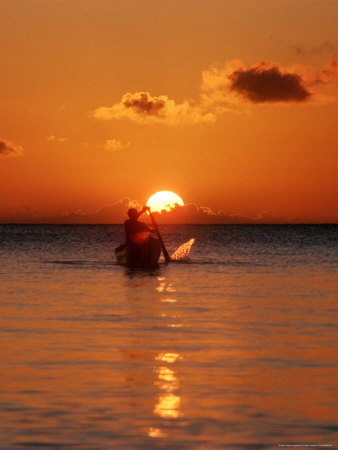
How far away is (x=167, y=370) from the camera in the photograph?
12945 mm

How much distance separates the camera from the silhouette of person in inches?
1417

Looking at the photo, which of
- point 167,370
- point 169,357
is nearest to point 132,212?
point 169,357

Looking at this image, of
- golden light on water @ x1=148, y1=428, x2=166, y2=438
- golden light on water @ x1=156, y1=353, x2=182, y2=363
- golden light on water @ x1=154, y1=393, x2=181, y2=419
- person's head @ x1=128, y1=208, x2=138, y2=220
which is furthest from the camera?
person's head @ x1=128, y1=208, x2=138, y2=220

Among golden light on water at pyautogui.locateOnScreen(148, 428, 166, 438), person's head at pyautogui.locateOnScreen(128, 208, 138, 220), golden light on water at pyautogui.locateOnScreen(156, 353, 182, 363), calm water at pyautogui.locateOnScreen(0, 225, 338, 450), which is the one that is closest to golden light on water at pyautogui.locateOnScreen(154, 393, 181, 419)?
calm water at pyautogui.locateOnScreen(0, 225, 338, 450)

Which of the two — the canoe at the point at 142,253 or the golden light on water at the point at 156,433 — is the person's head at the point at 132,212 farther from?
the golden light on water at the point at 156,433

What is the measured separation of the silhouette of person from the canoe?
297mm

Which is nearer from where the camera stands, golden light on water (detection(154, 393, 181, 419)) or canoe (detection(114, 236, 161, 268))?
golden light on water (detection(154, 393, 181, 419))

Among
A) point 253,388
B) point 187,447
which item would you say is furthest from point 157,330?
point 187,447

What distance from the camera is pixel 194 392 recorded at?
11242mm

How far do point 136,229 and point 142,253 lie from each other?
235cm

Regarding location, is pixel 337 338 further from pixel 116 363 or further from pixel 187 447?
pixel 187 447

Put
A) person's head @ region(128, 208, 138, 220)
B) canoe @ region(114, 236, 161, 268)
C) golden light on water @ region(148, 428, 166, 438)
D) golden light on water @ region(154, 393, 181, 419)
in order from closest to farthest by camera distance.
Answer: golden light on water @ region(148, 428, 166, 438) < golden light on water @ region(154, 393, 181, 419) < person's head @ region(128, 208, 138, 220) < canoe @ region(114, 236, 161, 268)

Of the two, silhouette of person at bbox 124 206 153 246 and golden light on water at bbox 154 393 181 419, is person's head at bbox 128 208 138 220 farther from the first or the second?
golden light on water at bbox 154 393 181 419

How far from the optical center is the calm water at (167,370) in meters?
9.25
